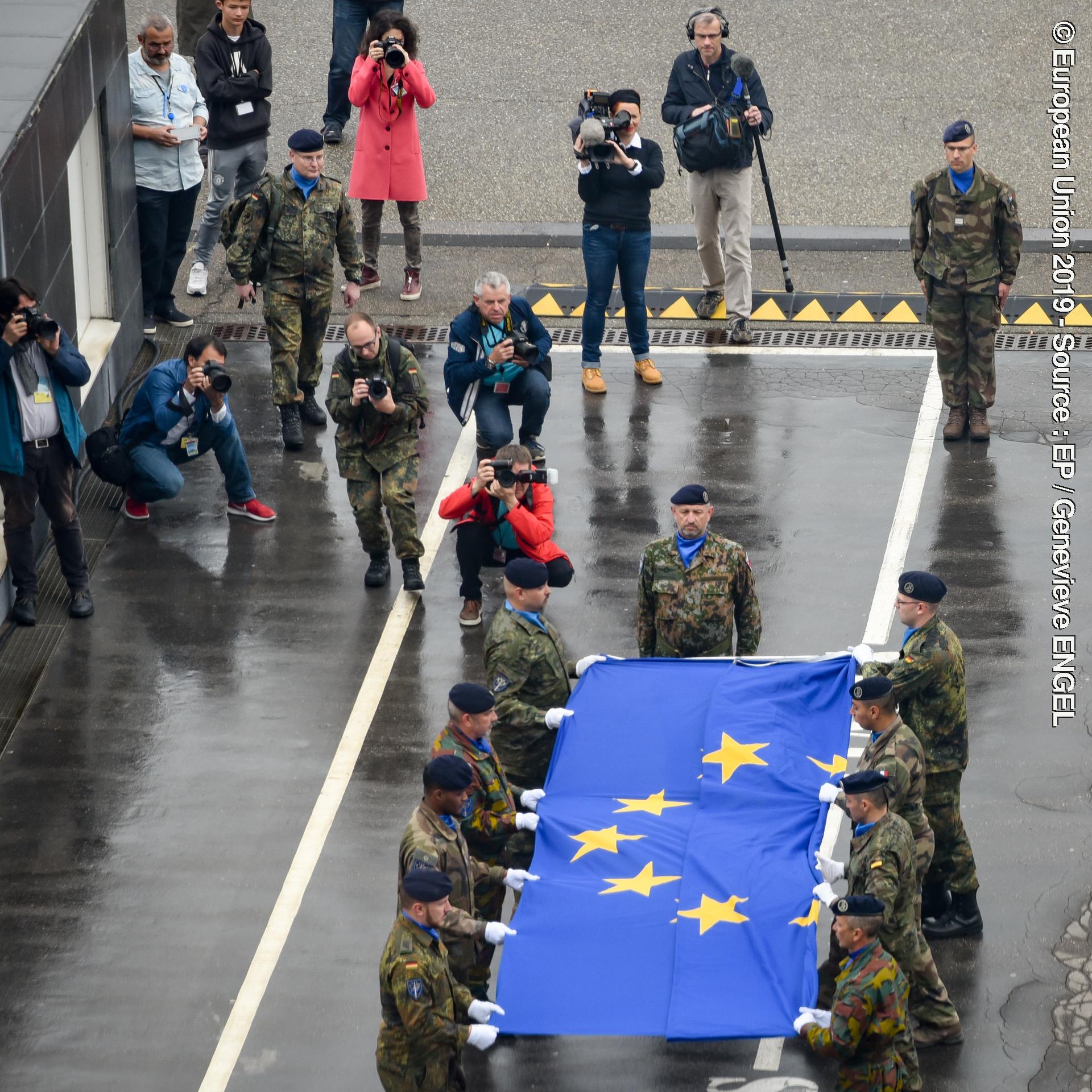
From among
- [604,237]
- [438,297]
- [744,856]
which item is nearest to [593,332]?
[604,237]

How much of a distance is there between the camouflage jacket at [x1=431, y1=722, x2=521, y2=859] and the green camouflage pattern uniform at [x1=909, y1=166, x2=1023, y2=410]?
21.1 ft

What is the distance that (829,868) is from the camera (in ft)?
27.4

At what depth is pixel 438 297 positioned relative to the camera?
16.5m

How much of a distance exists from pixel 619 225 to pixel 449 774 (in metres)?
7.30

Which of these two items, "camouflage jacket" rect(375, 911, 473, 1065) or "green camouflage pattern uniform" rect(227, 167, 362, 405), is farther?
"green camouflage pattern uniform" rect(227, 167, 362, 405)

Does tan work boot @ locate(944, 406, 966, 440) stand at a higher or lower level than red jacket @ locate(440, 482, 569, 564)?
higher

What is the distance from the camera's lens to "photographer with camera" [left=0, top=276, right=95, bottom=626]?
11.2m

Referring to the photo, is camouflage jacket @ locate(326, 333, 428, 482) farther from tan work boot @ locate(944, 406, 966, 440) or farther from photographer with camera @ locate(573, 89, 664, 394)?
tan work boot @ locate(944, 406, 966, 440)

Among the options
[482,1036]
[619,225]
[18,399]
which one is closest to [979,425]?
[619,225]

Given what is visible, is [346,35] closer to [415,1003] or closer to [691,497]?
[691,497]

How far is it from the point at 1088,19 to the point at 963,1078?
16664 millimetres

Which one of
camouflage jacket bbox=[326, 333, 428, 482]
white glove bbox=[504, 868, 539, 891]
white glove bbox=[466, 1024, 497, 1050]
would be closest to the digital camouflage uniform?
white glove bbox=[504, 868, 539, 891]

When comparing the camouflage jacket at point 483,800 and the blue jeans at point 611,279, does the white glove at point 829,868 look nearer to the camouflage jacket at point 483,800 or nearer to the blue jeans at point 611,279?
the camouflage jacket at point 483,800

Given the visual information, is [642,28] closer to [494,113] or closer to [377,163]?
[494,113]
